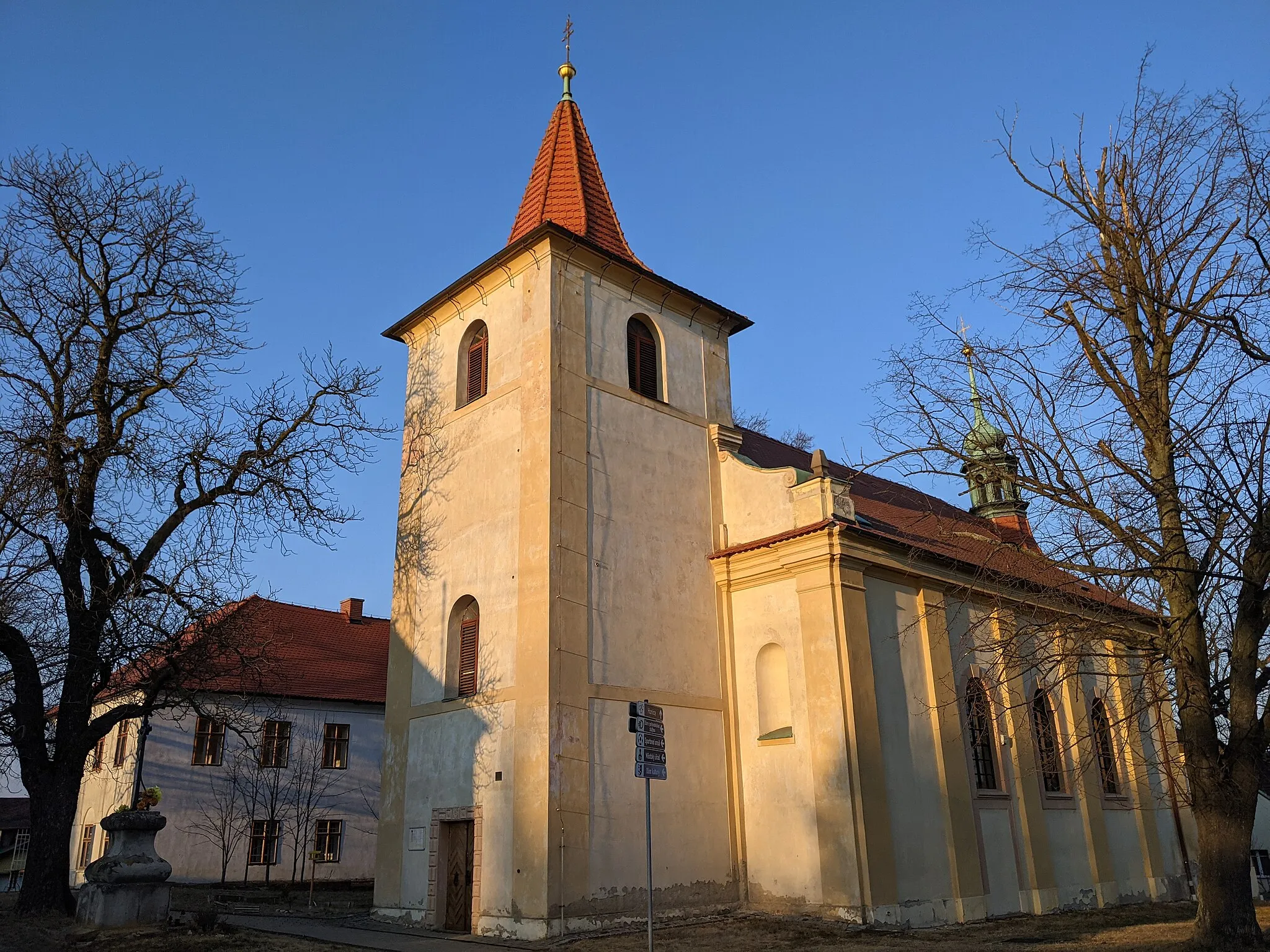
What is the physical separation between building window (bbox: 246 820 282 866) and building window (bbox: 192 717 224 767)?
211 centimetres

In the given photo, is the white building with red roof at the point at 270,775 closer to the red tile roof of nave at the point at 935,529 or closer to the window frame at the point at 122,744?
the window frame at the point at 122,744

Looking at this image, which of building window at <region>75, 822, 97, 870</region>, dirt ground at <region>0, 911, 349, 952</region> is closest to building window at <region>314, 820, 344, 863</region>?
building window at <region>75, 822, 97, 870</region>

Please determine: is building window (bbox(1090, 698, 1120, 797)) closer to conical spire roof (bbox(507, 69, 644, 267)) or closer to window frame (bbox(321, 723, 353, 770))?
conical spire roof (bbox(507, 69, 644, 267))

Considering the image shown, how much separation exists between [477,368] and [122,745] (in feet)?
58.1

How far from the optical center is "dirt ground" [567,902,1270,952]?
39.8 ft

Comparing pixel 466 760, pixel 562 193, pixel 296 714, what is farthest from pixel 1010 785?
pixel 296 714

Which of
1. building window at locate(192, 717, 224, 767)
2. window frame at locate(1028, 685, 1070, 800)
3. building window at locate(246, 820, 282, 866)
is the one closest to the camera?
window frame at locate(1028, 685, 1070, 800)

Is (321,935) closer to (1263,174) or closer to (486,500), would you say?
(486,500)

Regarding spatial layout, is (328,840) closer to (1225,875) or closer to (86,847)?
(86,847)

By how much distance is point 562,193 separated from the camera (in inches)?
806

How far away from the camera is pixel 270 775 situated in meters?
27.0

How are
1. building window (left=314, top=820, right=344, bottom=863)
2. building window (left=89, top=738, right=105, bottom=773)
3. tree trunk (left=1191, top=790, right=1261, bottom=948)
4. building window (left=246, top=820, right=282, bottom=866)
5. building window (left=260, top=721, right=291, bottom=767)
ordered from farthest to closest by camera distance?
building window (left=89, top=738, right=105, bottom=773)
building window (left=314, top=820, right=344, bottom=863)
building window (left=260, top=721, right=291, bottom=767)
building window (left=246, top=820, right=282, bottom=866)
tree trunk (left=1191, top=790, right=1261, bottom=948)

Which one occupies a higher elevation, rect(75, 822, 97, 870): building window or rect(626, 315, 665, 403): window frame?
rect(626, 315, 665, 403): window frame

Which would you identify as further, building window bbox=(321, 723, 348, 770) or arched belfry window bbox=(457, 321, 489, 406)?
building window bbox=(321, 723, 348, 770)
